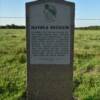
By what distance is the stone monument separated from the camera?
317 inches

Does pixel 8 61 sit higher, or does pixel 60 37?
pixel 60 37

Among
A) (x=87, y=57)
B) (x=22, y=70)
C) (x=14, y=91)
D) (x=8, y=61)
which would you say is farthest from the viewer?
(x=87, y=57)

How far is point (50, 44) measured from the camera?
26.6 feet

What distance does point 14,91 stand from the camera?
31.0ft

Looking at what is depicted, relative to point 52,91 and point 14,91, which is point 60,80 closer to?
point 52,91

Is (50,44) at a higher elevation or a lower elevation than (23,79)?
higher

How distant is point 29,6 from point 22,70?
14.9 ft

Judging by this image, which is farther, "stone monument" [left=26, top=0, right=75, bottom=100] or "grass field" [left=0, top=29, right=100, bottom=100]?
"grass field" [left=0, top=29, right=100, bottom=100]

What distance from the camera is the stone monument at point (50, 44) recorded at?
8.05m

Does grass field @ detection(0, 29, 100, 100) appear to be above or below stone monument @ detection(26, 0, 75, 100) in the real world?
below

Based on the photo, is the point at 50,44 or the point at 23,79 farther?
the point at 23,79

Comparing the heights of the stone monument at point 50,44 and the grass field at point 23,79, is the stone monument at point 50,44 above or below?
above

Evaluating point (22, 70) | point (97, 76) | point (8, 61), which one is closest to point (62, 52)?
point (97, 76)

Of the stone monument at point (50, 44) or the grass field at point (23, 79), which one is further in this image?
the grass field at point (23, 79)
